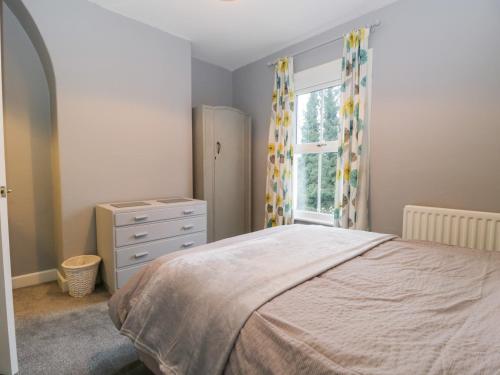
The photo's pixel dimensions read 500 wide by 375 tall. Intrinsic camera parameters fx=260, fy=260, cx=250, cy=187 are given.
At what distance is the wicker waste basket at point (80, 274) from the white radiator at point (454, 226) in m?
2.53

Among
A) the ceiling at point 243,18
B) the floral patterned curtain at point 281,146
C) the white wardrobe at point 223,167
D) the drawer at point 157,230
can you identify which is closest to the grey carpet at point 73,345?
the drawer at point 157,230

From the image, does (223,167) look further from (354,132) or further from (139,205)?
(354,132)

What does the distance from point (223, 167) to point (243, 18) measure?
1563 millimetres

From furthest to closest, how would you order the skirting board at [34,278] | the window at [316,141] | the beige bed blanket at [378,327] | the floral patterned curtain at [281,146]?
the floral patterned curtain at [281,146] → the window at [316,141] → the skirting board at [34,278] → the beige bed blanket at [378,327]

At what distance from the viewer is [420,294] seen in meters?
0.92

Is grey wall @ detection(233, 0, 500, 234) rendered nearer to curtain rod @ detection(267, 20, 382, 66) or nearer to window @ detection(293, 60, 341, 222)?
curtain rod @ detection(267, 20, 382, 66)

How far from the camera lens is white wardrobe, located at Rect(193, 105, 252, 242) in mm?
3031

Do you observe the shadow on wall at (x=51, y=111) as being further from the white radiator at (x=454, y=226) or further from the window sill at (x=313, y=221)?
the white radiator at (x=454, y=226)

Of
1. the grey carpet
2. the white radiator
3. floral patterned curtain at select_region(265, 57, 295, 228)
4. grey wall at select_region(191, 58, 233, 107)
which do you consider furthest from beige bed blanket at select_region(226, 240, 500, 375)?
grey wall at select_region(191, 58, 233, 107)

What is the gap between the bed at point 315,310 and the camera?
0.63 m

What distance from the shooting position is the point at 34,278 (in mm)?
2424

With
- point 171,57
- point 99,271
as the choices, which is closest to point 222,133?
point 171,57

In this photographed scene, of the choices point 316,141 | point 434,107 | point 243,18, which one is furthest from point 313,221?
point 243,18

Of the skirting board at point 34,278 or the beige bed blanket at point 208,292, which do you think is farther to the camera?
the skirting board at point 34,278
